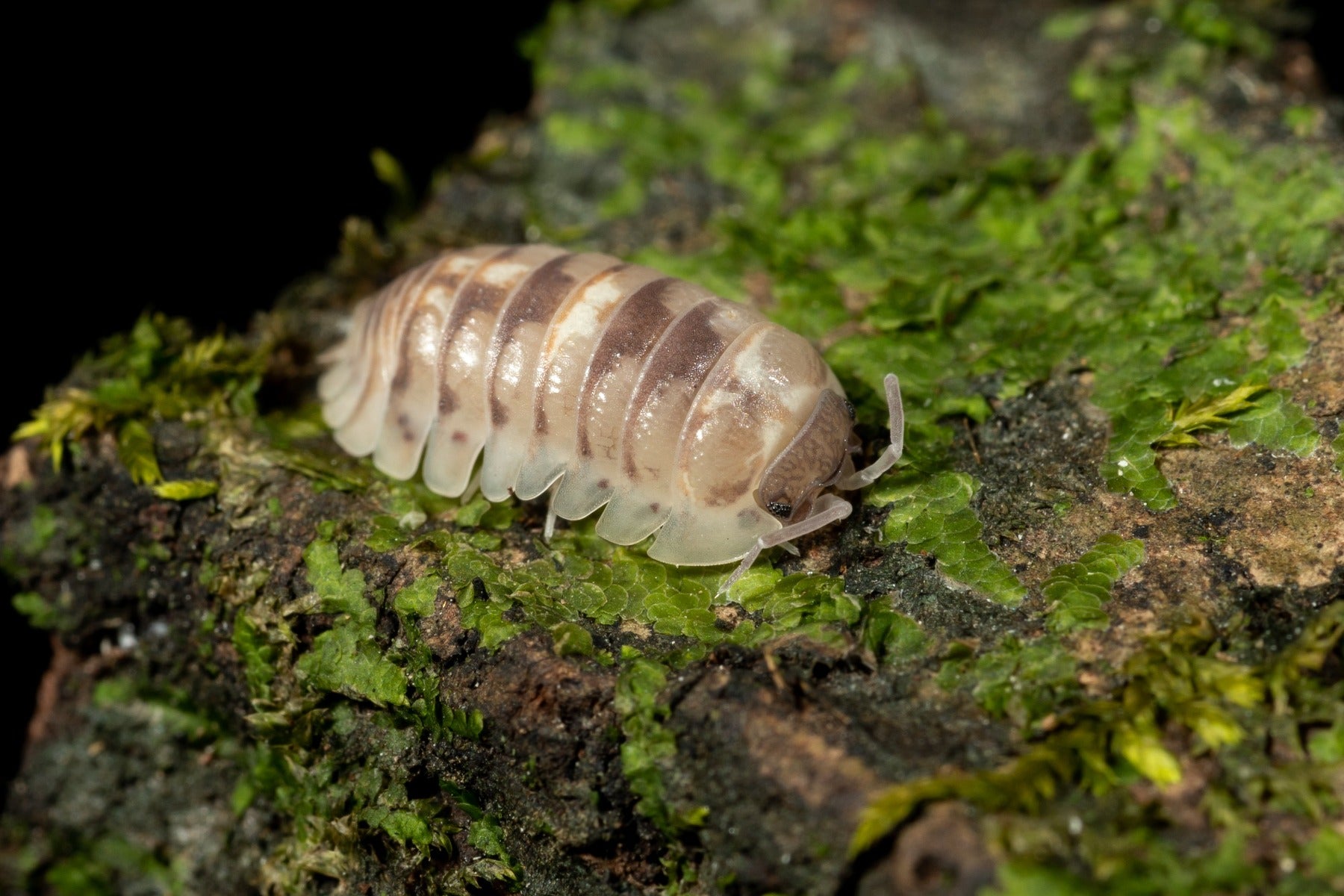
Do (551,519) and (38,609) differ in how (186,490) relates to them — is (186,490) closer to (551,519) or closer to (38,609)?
(38,609)

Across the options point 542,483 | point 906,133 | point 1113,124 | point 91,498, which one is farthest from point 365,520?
point 1113,124

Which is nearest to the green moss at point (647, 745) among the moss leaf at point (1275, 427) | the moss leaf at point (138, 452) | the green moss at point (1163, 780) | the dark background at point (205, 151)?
the green moss at point (1163, 780)

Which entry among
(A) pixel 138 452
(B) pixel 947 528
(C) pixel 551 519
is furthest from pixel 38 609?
(B) pixel 947 528

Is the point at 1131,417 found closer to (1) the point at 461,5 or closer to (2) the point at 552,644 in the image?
(2) the point at 552,644

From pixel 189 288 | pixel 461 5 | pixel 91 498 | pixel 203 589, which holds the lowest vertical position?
pixel 203 589

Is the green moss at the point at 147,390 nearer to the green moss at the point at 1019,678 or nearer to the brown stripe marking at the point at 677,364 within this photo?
the brown stripe marking at the point at 677,364

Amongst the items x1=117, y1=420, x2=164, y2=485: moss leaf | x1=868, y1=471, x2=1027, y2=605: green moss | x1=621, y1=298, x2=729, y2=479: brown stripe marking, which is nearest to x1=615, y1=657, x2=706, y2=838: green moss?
x1=621, y1=298, x2=729, y2=479: brown stripe marking
